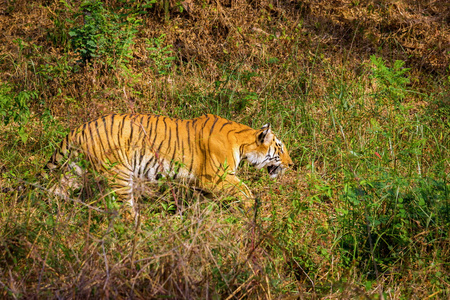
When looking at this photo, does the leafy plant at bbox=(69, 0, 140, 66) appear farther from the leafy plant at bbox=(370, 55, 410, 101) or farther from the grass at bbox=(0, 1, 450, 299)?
the leafy plant at bbox=(370, 55, 410, 101)

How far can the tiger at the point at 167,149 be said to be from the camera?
3.96 meters

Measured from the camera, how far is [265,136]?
446 cm

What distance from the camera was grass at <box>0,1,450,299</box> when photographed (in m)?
2.62

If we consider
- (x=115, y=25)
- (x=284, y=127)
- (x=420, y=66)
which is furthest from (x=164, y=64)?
(x=420, y=66)

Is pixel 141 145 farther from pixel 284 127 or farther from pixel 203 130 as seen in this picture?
pixel 284 127

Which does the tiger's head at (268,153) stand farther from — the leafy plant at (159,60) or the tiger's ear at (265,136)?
the leafy plant at (159,60)

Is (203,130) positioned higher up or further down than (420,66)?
higher up

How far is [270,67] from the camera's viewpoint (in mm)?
6594

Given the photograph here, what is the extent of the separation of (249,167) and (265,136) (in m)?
0.50

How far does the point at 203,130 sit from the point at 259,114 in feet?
4.15

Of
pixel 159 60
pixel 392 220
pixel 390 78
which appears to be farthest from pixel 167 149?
pixel 390 78

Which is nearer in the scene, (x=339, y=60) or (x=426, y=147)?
(x=426, y=147)

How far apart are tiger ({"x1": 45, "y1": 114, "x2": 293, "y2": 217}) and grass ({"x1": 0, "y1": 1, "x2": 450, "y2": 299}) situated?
25 cm

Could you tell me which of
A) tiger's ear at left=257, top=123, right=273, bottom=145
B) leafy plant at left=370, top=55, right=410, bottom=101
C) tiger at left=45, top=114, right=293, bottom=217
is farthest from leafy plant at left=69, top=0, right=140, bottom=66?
leafy plant at left=370, top=55, right=410, bottom=101
